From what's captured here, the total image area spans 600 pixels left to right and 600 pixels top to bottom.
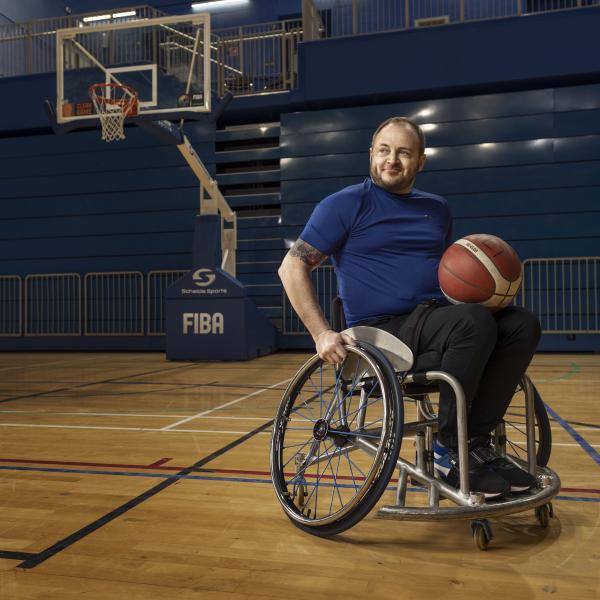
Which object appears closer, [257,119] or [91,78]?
[91,78]

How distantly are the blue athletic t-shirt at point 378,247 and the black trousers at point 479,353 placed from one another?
0.62ft

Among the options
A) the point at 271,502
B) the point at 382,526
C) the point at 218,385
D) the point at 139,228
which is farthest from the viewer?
the point at 139,228

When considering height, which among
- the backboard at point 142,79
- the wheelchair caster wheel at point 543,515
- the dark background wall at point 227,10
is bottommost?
the wheelchair caster wheel at point 543,515

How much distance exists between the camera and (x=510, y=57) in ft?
29.1

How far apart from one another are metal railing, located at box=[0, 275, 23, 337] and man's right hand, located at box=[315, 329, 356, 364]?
10204mm

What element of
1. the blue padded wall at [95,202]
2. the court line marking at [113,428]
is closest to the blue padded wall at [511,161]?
the blue padded wall at [95,202]

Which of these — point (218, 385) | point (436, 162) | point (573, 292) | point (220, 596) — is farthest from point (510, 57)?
point (220, 596)

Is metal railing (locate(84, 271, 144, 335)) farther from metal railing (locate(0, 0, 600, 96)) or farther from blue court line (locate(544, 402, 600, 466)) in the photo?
blue court line (locate(544, 402, 600, 466))

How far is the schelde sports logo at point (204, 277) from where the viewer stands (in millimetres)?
7704

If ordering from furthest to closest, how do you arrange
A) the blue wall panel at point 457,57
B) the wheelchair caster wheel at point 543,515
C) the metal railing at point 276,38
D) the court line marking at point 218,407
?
1. the metal railing at point 276,38
2. the blue wall panel at point 457,57
3. the court line marking at point 218,407
4. the wheelchair caster wheel at point 543,515

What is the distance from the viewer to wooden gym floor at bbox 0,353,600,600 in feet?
4.64

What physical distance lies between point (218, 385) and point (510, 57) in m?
6.55

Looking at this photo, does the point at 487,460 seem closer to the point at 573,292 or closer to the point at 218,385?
the point at 218,385

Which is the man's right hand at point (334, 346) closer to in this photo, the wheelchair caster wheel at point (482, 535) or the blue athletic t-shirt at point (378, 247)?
the blue athletic t-shirt at point (378, 247)
